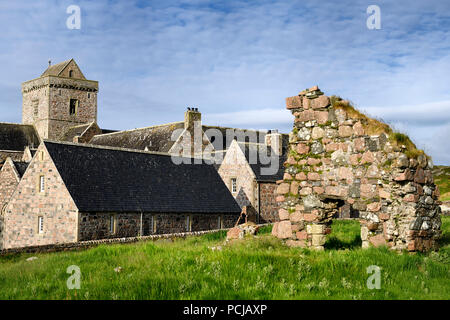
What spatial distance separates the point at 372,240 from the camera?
13883 mm

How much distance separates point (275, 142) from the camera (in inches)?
1826

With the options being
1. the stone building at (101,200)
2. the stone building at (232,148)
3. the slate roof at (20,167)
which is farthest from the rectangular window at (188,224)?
the slate roof at (20,167)

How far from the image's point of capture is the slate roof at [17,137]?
69100 millimetres

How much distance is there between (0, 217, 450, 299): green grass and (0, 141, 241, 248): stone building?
16.0 meters

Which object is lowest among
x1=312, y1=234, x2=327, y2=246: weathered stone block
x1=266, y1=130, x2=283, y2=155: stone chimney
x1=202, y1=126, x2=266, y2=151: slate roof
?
x1=312, y1=234, x2=327, y2=246: weathered stone block

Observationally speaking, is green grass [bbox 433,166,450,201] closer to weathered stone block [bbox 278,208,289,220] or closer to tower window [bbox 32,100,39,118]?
weathered stone block [bbox 278,208,289,220]

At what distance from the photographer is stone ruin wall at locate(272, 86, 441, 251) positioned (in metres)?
13.6

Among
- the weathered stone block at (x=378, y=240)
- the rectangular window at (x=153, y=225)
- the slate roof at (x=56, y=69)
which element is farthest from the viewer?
the slate roof at (x=56, y=69)

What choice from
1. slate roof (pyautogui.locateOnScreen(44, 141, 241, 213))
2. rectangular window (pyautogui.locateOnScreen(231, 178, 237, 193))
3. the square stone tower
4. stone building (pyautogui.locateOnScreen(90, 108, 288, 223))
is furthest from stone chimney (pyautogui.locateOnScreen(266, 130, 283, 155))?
the square stone tower

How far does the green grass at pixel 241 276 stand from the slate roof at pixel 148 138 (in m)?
35.3

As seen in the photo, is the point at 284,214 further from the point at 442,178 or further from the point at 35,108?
the point at 35,108

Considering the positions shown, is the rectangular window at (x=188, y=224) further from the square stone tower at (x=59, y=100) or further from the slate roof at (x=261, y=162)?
the square stone tower at (x=59, y=100)
